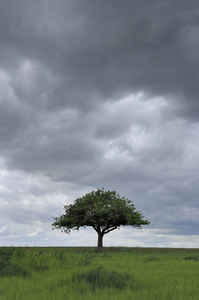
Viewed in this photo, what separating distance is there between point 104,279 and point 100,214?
40.6 metres

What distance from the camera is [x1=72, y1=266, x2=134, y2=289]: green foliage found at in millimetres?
10663

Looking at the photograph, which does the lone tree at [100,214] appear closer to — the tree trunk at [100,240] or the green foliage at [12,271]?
the tree trunk at [100,240]

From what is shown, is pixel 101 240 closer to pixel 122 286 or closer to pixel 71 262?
pixel 71 262

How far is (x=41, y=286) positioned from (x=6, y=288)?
3.83ft

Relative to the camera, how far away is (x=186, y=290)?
9.66 m

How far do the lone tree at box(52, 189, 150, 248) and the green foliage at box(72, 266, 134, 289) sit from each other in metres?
39.6

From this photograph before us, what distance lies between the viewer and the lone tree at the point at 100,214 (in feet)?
171

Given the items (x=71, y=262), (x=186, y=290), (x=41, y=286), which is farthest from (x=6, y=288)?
(x=71, y=262)

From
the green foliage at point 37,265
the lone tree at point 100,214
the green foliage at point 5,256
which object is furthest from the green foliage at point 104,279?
the lone tree at point 100,214

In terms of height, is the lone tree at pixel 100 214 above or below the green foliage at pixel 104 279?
above

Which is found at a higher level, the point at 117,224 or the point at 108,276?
the point at 117,224

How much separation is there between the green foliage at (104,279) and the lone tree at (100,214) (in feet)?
130

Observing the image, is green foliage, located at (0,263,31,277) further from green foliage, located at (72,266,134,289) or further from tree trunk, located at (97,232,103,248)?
tree trunk, located at (97,232,103,248)

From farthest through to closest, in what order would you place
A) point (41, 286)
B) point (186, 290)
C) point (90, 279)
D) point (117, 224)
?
point (117, 224), point (90, 279), point (41, 286), point (186, 290)
